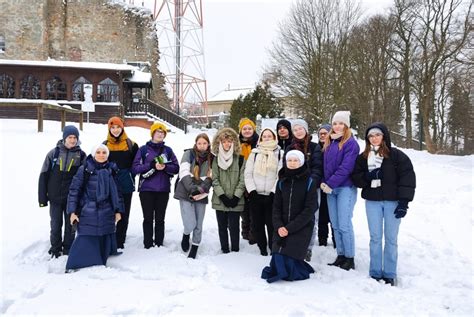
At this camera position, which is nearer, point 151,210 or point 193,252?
point 193,252

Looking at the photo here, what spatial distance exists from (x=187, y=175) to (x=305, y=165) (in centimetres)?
150

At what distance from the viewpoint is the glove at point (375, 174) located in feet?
14.0

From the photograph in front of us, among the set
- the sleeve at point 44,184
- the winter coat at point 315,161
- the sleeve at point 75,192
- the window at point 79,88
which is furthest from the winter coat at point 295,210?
the window at point 79,88

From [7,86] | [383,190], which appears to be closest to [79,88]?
[7,86]

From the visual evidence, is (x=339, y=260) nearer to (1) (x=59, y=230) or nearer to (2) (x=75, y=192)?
(2) (x=75, y=192)

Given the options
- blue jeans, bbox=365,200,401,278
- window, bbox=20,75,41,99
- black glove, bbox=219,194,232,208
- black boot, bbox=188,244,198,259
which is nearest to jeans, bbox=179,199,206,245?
black boot, bbox=188,244,198,259

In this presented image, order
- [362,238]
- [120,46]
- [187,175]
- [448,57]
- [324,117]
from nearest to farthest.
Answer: [187,175] → [362,238] → [448,57] → [324,117] → [120,46]

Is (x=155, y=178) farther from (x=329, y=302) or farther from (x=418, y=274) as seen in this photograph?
(x=418, y=274)

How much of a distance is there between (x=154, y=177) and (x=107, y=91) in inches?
676

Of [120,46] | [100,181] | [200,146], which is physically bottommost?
[100,181]

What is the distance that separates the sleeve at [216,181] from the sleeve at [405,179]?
2064 millimetres

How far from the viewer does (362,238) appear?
600 centimetres

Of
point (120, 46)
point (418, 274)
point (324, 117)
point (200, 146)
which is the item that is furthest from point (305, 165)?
point (120, 46)

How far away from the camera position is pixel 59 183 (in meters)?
4.84
